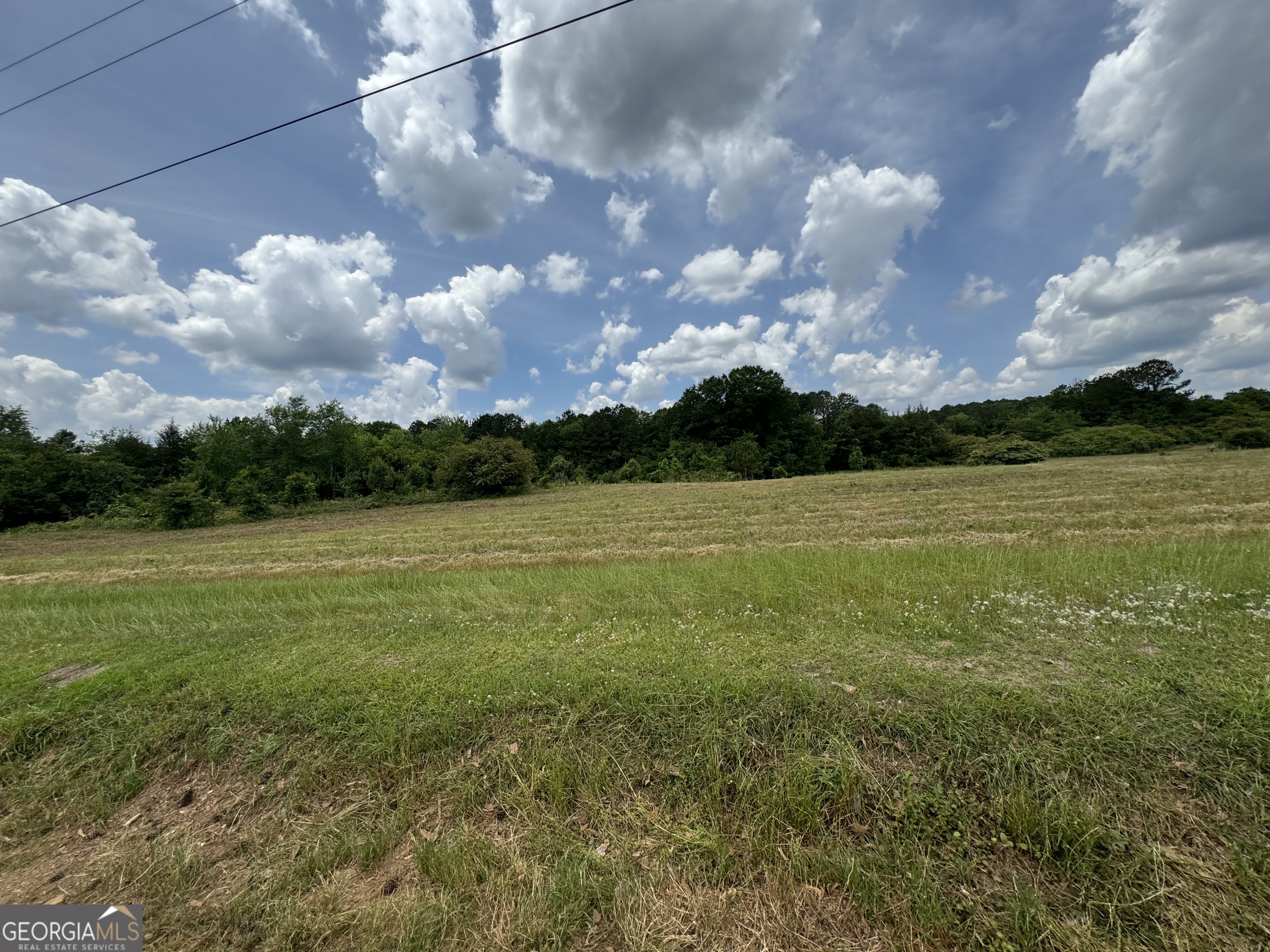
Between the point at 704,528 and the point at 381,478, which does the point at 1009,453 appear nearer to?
the point at 704,528

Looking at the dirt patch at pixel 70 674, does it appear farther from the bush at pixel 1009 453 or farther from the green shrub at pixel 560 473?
the bush at pixel 1009 453

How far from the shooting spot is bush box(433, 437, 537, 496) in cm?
3600

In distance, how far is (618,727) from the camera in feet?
11.0

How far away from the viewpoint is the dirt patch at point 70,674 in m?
4.39

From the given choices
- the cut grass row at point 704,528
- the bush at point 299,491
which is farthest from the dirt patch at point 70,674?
the bush at point 299,491

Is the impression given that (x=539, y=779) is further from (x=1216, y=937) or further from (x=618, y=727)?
(x=1216, y=937)

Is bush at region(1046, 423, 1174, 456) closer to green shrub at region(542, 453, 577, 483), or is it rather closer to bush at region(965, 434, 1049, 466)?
bush at region(965, 434, 1049, 466)

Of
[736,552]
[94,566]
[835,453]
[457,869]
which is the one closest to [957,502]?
[736,552]

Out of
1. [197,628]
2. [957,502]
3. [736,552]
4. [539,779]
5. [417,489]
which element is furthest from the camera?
[417,489]

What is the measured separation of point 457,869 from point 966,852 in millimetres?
2774

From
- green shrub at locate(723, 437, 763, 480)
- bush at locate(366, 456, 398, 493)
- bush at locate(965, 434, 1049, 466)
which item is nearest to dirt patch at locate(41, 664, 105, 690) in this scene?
bush at locate(366, 456, 398, 493)

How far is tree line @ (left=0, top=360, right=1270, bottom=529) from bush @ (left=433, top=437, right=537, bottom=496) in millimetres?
106

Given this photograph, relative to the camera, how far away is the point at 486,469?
118ft

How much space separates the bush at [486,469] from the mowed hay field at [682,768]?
30065mm
